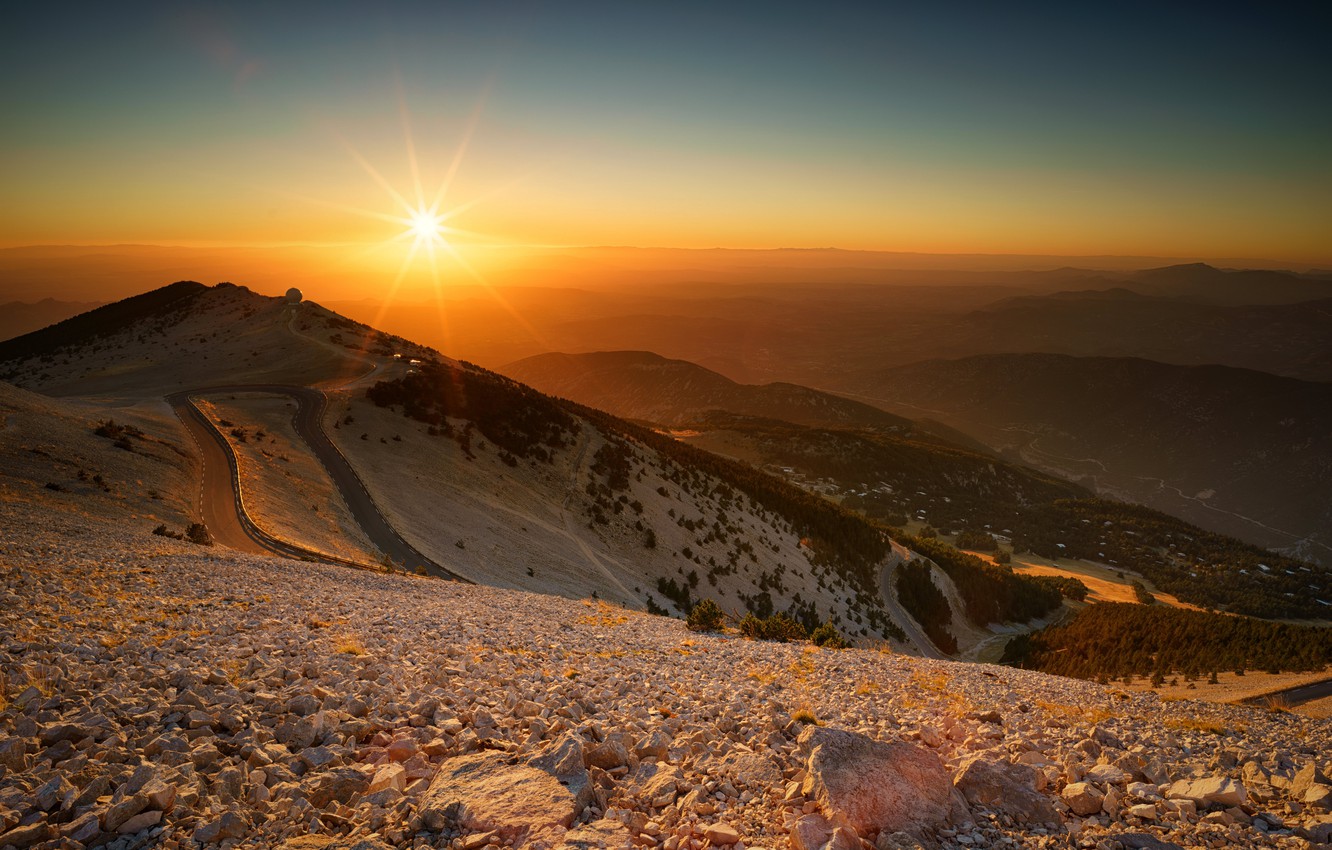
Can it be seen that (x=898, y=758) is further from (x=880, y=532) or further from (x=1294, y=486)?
(x=1294, y=486)

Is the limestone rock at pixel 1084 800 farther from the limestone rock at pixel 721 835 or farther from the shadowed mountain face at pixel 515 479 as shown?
the shadowed mountain face at pixel 515 479

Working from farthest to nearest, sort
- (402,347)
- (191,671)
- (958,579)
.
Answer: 1. (402,347)
2. (958,579)
3. (191,671)

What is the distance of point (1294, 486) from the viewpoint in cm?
17812

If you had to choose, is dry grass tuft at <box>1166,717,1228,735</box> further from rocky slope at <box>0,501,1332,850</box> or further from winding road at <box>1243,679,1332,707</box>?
winding road at <box>1243,679,1332,707</box>

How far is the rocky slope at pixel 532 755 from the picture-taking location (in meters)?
5.05

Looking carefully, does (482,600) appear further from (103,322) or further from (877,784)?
(103,322)

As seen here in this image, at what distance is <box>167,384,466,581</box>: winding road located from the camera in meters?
23.5

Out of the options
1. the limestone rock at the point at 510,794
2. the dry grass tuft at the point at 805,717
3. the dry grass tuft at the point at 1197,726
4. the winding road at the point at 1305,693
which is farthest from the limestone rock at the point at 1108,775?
the winding road at the point at 1305,693

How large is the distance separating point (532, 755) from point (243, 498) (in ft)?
91.3

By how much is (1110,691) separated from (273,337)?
7577cm

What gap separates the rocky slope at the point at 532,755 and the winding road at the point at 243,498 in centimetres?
1302

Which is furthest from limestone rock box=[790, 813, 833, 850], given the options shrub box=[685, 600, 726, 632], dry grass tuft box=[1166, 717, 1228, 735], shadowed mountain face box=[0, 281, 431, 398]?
shadowed mountain face box=[0, 281, 431, 398]

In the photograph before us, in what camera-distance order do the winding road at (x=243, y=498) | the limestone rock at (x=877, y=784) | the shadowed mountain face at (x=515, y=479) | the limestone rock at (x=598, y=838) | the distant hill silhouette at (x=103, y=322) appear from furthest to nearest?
the distant hill silhouette at (x=103, y=322) → the shadowed mountain face at (x=515, y=479) → the winding road at (x=243, y=498) → the limestone rock at (x=877, y=784) → the limestone rock at (x=598, y=838)

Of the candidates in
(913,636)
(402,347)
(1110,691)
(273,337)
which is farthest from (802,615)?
(273,337)
